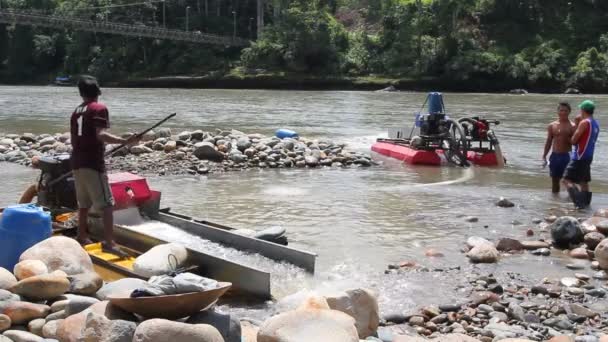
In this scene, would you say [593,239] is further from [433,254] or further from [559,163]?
[559,163]

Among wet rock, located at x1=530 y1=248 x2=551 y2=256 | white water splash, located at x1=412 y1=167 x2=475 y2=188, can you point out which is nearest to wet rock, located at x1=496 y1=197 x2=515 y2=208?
white water splash, located at x1=412 y1=167 x2=475 y2=188

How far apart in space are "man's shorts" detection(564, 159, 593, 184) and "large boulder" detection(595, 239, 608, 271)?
2.90 m

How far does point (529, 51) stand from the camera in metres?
66.9

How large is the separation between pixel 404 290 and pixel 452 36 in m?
65.1

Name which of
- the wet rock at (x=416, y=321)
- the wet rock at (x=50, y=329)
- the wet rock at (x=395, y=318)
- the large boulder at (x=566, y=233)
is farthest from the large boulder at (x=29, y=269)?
the large boulder at (x=566, y=233)

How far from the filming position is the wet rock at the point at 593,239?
851 centimetres

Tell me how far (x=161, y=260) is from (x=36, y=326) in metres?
1.71

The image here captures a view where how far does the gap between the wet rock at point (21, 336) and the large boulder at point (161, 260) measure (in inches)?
68.1

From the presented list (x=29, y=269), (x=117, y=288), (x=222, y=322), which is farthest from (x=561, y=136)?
(x=29, y=269)

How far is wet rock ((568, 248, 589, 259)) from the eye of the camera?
823cm

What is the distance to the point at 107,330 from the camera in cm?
442

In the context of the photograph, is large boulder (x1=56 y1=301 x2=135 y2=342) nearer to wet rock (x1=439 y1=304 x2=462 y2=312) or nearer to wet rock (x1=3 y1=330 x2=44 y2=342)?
wet rock (x1=3 y1=330 x2=44 y2=342)

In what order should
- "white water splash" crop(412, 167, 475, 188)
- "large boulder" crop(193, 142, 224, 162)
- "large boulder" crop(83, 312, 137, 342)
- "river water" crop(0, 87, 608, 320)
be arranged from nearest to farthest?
"large boulder" crop(83, 312, 137, 342)
"river water" crop(0, 87, 608, 320)
"white water splash" crop(412, 167, 475, 188)
"large boulder" crop(193, 142, 224, 162)

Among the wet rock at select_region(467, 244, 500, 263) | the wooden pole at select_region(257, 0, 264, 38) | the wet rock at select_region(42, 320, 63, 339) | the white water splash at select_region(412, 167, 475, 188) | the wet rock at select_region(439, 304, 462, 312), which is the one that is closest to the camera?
the wet rock at select_region(42, 320, 63, 339)
